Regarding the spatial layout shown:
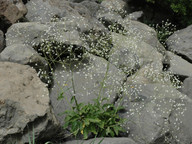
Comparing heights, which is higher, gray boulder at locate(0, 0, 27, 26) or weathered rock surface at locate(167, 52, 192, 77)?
gray boulder at locate(0, 0, 27, 26)

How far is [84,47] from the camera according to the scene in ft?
17.9

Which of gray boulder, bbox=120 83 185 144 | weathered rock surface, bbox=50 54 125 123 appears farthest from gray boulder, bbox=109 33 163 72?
gray boulder, bbox=120 83 185 144

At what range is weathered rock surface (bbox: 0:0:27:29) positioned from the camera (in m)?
6.07

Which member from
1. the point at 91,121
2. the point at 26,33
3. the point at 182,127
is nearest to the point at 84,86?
the point at 91,121

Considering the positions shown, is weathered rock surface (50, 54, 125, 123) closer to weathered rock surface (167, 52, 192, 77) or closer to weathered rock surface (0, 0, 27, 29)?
weathered rock surface (0, 0, 27, 29)

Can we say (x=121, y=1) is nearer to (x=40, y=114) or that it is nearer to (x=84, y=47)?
(x=84, y=47)

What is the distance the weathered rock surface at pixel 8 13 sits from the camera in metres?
6.07

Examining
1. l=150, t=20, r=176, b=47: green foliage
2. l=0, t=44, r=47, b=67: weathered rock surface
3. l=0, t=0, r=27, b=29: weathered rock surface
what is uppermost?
l=0, t=0, r=27, b=29: weathered rock surface

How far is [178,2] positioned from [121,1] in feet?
6.82

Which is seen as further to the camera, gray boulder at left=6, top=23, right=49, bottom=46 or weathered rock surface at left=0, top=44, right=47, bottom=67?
gray boulder at left=6, top=23, right=49, bottom=46

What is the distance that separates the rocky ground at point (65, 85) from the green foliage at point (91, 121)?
0.61 ft

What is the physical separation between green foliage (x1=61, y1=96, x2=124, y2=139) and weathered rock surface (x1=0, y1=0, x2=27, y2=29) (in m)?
2.72

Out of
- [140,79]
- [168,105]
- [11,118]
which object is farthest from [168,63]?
[11,118]

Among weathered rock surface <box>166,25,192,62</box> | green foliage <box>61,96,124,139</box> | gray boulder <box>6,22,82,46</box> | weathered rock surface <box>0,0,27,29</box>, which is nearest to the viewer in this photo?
green foliage <box>61,96,124,139</box>
